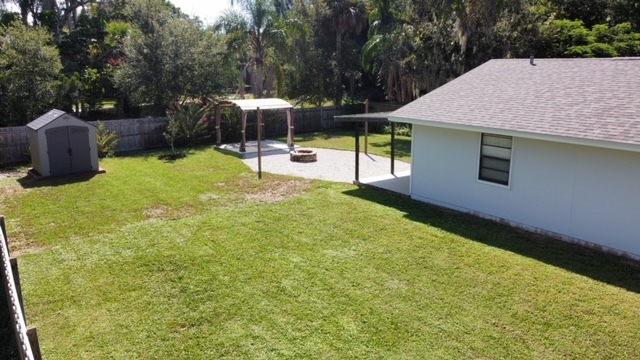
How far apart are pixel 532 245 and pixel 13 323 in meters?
8.40

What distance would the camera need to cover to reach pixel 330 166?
16.4 metres

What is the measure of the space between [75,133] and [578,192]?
13.7 meters

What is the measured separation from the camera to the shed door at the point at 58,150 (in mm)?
13766

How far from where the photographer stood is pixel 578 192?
8.67 metres

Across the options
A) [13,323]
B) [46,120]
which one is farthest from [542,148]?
[46,120]

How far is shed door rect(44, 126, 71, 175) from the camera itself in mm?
13766

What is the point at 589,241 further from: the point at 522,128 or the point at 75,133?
the point at 75,133

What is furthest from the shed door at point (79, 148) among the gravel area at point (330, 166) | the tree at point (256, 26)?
the tree at point (256, 26)

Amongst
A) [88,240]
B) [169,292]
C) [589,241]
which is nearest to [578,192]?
[589,241]

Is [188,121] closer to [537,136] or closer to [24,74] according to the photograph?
[24,74]

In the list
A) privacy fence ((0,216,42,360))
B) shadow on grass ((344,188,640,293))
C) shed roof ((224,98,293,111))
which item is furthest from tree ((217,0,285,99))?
privacy fence ((0,216,42,360))

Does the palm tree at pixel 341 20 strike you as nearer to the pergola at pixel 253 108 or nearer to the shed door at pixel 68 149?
the pergola at pixel 253 108

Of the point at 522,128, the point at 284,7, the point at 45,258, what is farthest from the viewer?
the point at 284,7

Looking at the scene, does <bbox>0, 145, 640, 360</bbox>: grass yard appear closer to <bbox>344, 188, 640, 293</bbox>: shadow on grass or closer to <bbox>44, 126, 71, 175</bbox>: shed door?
<bbox>344, 188, 640, 293</bbox>: shadow on grass
